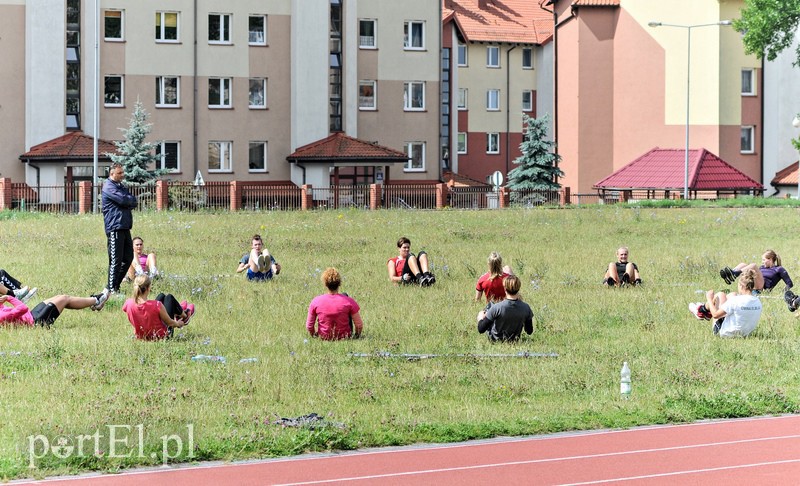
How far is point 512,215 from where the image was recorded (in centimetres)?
4428

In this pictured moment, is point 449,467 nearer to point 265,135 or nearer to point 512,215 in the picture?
point 512,215

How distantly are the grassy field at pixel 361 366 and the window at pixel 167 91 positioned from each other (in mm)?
33966

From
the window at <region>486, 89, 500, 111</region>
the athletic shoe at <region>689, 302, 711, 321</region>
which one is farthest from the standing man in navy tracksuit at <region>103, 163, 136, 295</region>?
the window at <region>486, 89, 500, 111</region>

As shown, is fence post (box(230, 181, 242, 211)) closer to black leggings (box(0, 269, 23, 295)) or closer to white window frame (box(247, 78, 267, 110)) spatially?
white window frame (box(247, 78, 267, 110))

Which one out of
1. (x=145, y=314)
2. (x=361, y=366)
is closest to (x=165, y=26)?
(x=145, y=314)

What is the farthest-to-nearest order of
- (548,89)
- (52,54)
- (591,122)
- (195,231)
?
1. (548,89)
2. (591,122)
3. (52,54)
4. (195,231)

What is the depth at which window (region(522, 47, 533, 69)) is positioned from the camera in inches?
3644

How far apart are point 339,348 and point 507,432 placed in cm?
472

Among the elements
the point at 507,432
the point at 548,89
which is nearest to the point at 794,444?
the point at 507,432

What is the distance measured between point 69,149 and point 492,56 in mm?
40586

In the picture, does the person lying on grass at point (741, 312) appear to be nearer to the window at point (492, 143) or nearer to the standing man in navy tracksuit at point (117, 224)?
the standing man in navy tracksuit at point (117, 224)

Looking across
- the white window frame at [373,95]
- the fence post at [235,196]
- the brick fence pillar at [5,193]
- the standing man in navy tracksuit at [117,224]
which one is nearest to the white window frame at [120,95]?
the brick fence pillar at [5,193]

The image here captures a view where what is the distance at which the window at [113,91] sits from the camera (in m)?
61.5

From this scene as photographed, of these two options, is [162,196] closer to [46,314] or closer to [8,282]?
[8,282]
